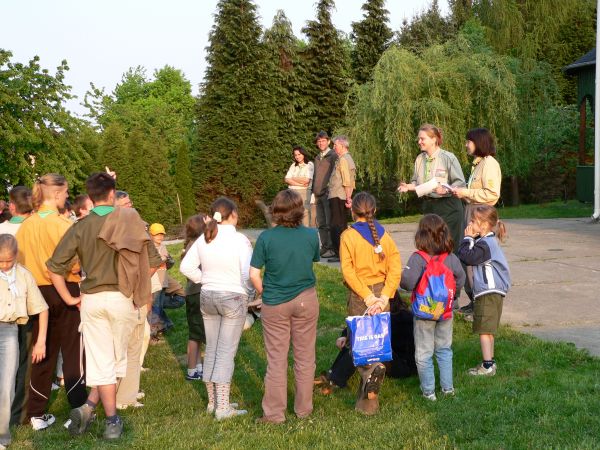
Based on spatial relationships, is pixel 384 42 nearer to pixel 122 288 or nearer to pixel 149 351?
pixel 149 351

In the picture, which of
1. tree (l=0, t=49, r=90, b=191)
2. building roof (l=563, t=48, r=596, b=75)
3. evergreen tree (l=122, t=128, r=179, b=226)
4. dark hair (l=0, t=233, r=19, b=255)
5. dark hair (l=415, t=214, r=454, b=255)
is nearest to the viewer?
dark hair (l=0, t=233, r=19, b=255)

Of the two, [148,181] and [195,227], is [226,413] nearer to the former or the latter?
[195,227]

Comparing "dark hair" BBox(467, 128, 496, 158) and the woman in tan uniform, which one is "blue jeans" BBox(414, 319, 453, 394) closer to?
the woman in tan uniform

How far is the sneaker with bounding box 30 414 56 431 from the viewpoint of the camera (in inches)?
237

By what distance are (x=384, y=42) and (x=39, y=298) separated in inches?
1518

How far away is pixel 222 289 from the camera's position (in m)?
6.04

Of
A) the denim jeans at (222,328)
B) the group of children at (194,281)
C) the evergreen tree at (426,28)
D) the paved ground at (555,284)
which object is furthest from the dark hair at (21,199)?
the evergreen tree at (426,28)

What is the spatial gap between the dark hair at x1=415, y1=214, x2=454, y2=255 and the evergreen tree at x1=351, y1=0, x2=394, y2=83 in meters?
36.5

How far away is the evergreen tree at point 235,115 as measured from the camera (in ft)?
113

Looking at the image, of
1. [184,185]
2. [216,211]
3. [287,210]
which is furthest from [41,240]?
[184,185]

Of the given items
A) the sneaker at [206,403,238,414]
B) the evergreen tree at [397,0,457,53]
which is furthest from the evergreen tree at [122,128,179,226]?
the sneaker at [206,403,238,414]

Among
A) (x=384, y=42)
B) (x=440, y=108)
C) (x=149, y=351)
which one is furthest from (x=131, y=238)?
(x=384, y=42)

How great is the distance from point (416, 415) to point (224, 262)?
190 centimetres

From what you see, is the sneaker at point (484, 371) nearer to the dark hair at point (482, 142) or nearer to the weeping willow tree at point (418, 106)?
the dark hair at point (482, 142)
